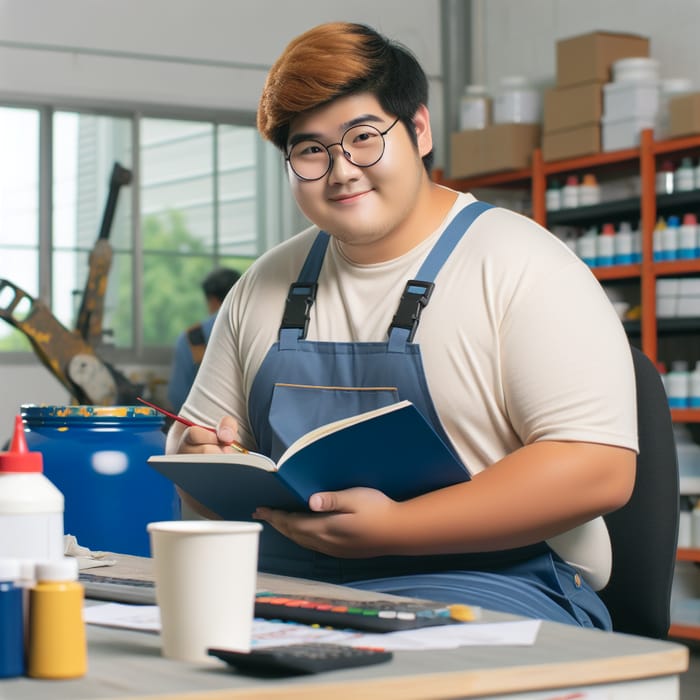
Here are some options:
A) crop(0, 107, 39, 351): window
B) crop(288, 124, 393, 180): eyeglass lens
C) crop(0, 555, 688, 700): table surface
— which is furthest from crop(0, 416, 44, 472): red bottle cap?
crop(0, 107, 39, 351): window

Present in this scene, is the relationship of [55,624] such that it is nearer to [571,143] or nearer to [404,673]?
[404,673]

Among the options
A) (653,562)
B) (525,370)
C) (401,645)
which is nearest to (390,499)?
(525,370)

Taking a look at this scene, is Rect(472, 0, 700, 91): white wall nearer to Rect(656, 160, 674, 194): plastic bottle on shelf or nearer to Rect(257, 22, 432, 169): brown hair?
Rect(656, 160, 674, 194): plastic bottle on shelf

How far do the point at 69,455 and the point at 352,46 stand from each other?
72cm

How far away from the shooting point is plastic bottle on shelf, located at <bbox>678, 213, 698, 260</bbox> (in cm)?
479

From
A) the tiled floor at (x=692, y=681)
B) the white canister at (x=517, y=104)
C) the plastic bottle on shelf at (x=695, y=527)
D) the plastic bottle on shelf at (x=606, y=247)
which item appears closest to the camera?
the tiled floor at (x=692, y=681)

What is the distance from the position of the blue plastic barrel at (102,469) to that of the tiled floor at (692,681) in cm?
233

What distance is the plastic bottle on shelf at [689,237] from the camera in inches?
189

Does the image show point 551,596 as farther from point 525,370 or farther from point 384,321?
point 384,321

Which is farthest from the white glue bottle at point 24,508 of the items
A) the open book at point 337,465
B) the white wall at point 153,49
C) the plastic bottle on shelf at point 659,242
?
the white wall at point 153,49

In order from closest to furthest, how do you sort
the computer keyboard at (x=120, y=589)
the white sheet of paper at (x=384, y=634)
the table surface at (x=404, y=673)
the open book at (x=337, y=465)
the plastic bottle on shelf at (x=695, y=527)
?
the table surface at (x=404, y=673) < the white sheet of paper at (x=384, y=634) < the computer keyboard at (x=120, y=589) < the open book at (x=337, y=465) < the plastic bottle on shelf at (x=695, y=527)

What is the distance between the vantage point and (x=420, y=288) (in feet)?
5.70

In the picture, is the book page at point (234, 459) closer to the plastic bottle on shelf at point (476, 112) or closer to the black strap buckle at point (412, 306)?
the black strap buckle at point (412, 306)

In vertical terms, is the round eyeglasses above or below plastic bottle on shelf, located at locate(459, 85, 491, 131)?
below
